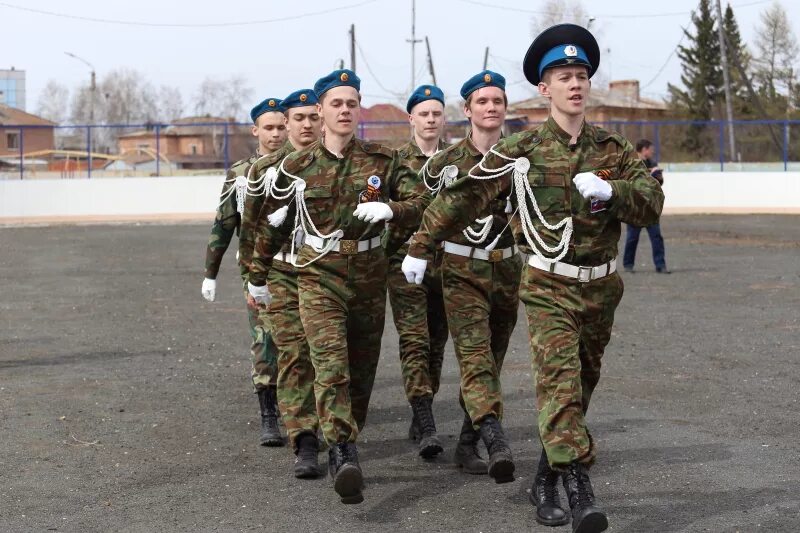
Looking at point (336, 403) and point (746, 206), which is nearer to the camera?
point (336, 403)

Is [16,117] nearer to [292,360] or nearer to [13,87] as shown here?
[13,87]

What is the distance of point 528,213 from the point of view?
18.7ft

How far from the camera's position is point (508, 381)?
973 cm

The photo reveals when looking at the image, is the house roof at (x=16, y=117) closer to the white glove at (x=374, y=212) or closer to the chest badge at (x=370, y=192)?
the chest badge at (x=370, y=192)

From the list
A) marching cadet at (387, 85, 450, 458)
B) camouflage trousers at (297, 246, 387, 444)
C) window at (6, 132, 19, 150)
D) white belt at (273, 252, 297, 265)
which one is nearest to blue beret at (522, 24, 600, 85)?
camouflage trousers at (297, 246, 387, 444)

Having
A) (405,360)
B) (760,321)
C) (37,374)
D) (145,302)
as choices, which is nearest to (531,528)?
(405,360)

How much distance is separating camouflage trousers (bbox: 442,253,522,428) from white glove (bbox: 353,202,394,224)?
643 mm

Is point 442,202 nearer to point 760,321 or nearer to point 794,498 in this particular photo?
point 794,498

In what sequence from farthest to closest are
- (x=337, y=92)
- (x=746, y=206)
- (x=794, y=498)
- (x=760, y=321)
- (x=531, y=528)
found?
(x=746, y=206), (x=760, y=321), (x=337, y=92), (x=794, y=498), (x=531, y=528)

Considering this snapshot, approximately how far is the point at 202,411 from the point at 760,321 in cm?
648

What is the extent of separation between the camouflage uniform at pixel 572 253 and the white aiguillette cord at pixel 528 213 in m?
0.02

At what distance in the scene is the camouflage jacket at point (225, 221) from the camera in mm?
8281

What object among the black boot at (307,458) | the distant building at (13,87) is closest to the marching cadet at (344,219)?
the black boot at (307,458)

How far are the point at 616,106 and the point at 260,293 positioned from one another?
80.0 m
